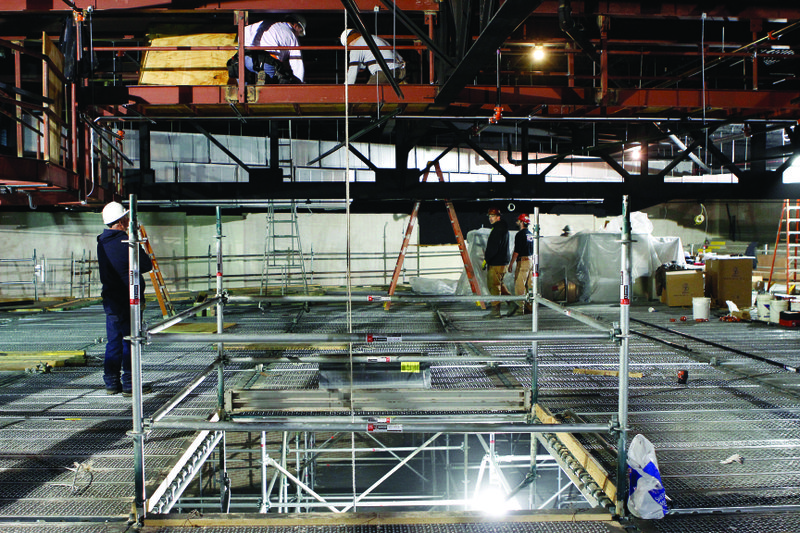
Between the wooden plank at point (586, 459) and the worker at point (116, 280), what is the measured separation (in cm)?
389

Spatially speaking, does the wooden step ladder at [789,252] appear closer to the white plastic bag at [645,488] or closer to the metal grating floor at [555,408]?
the metal grating floor at [555,408]

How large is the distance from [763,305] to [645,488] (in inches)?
314

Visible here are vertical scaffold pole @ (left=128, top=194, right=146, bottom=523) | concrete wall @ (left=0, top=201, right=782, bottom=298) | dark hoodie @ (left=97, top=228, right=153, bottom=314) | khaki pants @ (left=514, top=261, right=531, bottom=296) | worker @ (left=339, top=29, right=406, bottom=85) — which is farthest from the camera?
concrete wall @ (left=0, top=201, right=782, bottom=298)

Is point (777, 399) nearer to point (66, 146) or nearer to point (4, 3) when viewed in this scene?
point (66, 146)

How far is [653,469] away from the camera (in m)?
2.87

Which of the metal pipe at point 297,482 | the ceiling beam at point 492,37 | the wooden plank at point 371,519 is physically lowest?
the metal pipe at point 297,482

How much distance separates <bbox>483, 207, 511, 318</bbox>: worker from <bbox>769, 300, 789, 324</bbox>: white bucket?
4742mm

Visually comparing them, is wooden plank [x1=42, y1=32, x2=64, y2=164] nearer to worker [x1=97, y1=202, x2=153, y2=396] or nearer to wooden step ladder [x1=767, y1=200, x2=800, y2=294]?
worker [x1=97, y1=202, x2=153, y2=396]

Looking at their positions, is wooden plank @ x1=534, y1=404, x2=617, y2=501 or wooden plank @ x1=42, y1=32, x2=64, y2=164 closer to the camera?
wooden plank @ x1=534, y1=404, x2=617, y2=501

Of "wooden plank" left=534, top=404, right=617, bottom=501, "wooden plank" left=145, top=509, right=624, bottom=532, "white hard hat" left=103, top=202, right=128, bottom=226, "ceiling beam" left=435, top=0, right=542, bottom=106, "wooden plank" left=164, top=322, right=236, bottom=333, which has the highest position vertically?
"ceiling beam" left=435, top=0, right=542, bottom=106

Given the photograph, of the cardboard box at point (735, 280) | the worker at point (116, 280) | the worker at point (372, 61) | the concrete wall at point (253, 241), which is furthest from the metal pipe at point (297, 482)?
the cardboard box at point (735, 280)

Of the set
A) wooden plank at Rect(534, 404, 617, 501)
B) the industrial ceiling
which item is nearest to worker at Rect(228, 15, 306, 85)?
the industrial ceiling

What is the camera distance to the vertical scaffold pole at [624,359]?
2.76 metres

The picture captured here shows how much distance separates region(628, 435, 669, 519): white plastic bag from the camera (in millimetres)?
2838
